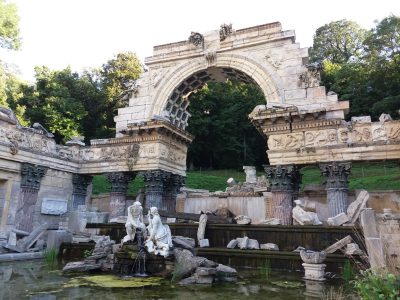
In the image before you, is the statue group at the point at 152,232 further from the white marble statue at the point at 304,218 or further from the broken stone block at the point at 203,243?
the white marble statue at the point at 304,218

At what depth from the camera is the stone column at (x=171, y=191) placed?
17.7 meters

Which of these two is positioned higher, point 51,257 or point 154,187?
point 154,187

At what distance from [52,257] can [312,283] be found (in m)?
7.91

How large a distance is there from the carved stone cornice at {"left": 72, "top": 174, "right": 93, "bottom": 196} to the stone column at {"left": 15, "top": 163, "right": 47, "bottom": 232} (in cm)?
256

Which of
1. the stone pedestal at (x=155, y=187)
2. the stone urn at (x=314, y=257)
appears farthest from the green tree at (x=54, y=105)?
the stone urn at (x=314, y=257)

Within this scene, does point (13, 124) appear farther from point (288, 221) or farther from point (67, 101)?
point (67, 101)

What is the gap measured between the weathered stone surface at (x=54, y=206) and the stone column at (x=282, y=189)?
10236 mm

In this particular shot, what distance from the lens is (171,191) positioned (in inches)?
708

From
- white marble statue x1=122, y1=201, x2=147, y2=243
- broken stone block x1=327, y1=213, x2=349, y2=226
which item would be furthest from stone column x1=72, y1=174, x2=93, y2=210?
broken stone block x1=327, y1=213, x2=349, y2=226

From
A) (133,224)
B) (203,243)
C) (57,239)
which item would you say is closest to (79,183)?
(57,239)

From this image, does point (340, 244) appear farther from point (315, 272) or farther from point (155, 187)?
point (155, 187)

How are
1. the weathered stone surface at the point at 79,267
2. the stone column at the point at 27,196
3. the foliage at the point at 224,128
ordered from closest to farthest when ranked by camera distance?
the weathered stone surface at the point at 79,267 → the stone column at the point at 27,196 → the foliage at the point at 224,128

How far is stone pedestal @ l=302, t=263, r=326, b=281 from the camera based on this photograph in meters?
7.93

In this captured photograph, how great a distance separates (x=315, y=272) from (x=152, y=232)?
4.02 metres
